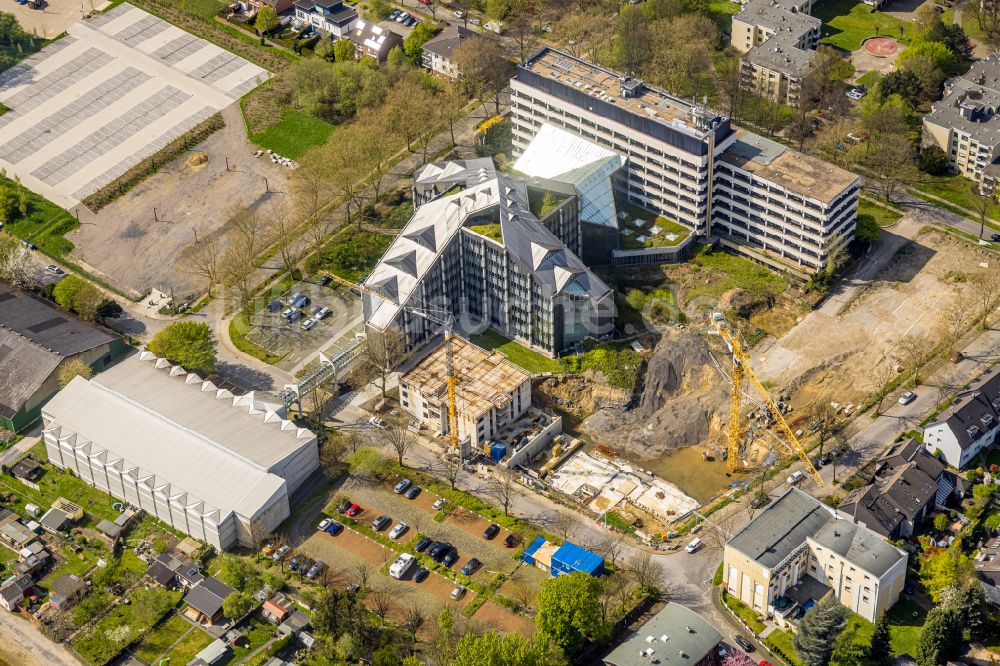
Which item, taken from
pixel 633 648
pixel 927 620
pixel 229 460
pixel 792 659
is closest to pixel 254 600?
pixel 229 460

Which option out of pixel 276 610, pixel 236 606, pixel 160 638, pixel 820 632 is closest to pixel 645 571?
pixel 820 632

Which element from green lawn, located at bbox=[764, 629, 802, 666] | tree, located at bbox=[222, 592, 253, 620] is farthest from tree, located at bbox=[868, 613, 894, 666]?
tree, located at bbox=[222, 592, 253, 620]

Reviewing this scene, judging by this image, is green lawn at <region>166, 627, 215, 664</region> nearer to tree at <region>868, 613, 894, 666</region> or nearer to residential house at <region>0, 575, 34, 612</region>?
residential house at <region>0, 575, 34, 612</region>

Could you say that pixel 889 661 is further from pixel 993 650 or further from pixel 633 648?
pixel 633 648

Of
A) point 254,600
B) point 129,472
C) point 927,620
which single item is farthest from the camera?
point 129,472

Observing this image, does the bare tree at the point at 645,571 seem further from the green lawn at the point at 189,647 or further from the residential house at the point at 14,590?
the residential house at the point at 14,590

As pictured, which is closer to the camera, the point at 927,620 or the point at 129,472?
the point at 927,620
